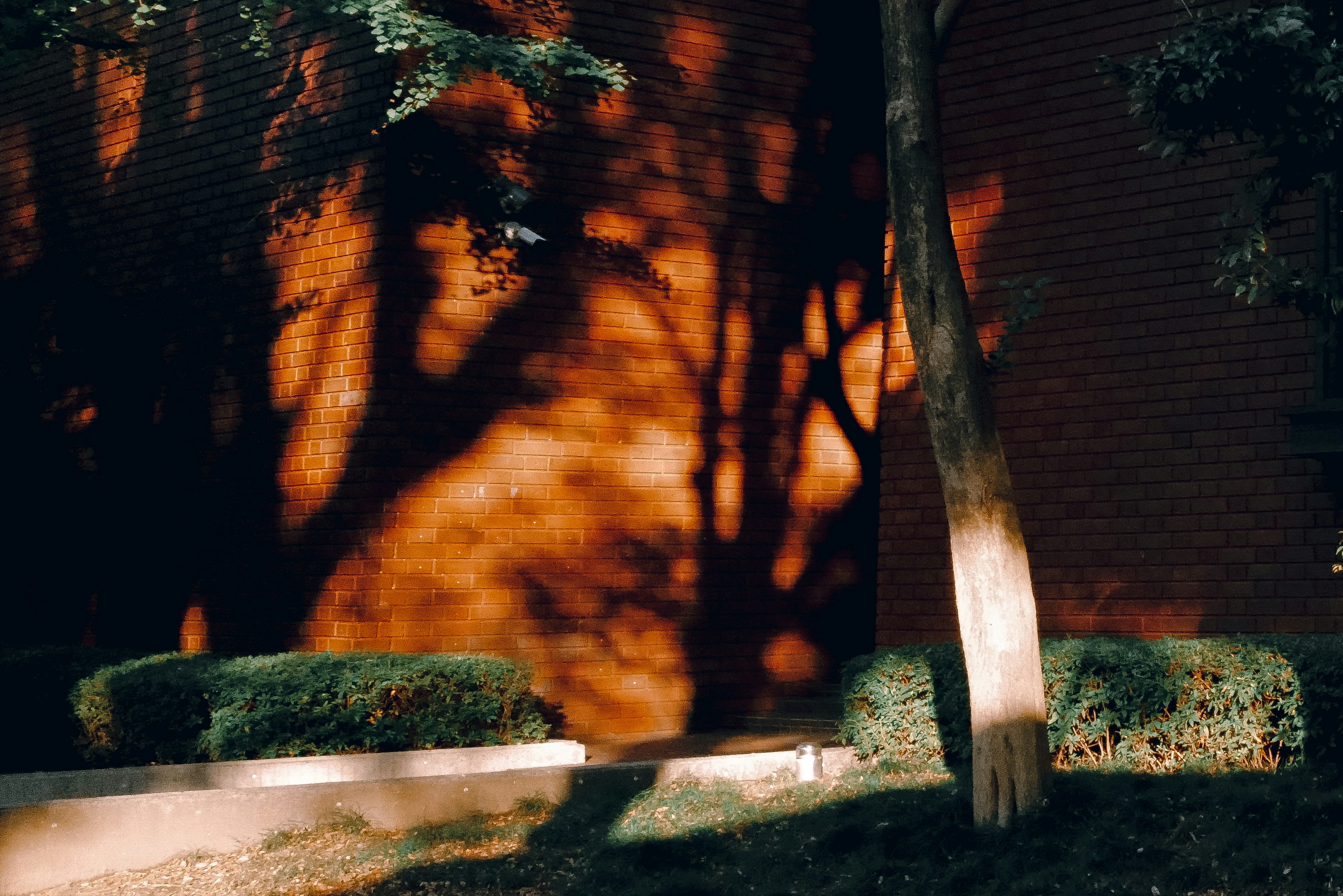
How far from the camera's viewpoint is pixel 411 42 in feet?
33.2

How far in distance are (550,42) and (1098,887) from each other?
7.17 metres

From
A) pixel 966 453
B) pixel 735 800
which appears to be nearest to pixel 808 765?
pixel 735 800

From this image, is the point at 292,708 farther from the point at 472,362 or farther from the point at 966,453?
the point at 966,453

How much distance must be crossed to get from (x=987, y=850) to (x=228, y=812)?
13.7 feet

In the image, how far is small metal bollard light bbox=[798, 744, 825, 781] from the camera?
893cm

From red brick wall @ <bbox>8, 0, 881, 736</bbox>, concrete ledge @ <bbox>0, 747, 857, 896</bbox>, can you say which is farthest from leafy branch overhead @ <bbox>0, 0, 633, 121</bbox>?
concrete ledge @ <bbox>0, 747, 857, 896</bbox>

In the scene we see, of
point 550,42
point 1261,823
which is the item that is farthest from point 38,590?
point 1261,823

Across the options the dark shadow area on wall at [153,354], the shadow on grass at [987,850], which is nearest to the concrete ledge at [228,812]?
the shadow on grass at [987,850]

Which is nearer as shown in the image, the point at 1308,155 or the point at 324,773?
the point at 1308,155

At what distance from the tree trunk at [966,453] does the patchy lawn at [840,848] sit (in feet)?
1.21

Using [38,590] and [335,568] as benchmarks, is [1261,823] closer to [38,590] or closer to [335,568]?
[335,568]

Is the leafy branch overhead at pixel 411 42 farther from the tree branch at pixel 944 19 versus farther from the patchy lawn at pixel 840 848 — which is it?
the patchy lawn at pixel 840 848

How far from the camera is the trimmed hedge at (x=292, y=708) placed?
360 inches

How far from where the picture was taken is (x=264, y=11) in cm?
1116
